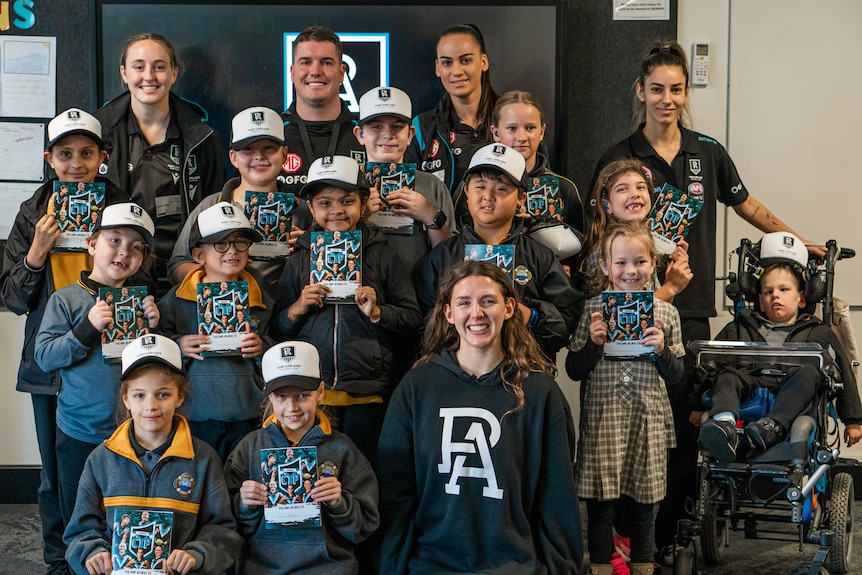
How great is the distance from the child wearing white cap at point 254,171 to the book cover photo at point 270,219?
6cm

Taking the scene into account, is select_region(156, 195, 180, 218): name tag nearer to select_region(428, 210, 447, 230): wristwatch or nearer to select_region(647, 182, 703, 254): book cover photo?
select_region(428, 210, 447, 230): wristwatch

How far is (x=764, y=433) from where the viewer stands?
3721 millimetres

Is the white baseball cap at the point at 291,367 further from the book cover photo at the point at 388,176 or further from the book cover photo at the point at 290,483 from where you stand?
the book cover photo at the point at 388,176

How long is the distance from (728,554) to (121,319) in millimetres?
2796

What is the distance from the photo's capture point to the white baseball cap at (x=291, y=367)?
3.21m

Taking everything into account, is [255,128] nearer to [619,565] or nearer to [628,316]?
[628,316]

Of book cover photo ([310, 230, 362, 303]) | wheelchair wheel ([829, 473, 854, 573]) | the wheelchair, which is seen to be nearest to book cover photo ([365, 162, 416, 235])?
book cover photo ([310, 230, 362, 303])

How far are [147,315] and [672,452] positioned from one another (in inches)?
91.3

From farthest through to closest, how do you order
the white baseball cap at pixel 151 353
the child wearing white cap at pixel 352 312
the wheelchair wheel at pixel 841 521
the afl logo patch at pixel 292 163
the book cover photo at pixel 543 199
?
the afl logo patch at pixel 292 163, the wheelchair wheel at pixel 841 521, the book cover photo at pixel 543 199, the child wearing white cap at pixel 352 312, the white baseball cap at pixel 151 353

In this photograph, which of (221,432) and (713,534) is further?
(713,534)

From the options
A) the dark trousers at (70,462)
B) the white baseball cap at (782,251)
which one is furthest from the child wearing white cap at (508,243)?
the dark trousers at (70,462)

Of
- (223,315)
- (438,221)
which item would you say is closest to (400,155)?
(438,221)

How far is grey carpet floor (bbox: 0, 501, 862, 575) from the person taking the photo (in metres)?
4.26

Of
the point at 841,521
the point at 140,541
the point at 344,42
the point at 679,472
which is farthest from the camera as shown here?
the point at 344,42
